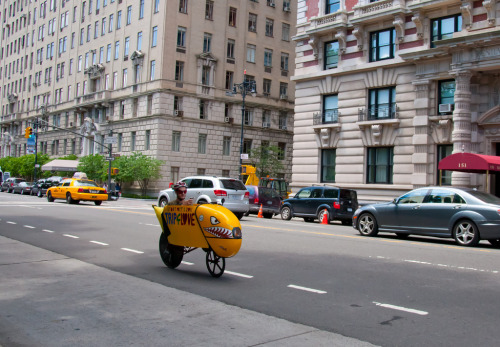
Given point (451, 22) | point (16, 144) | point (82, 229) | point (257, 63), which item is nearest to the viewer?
point (82, 229)

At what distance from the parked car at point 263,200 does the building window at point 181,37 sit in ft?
88.9

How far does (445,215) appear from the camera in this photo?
1454 centimetres

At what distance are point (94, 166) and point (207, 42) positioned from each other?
17.5 meters

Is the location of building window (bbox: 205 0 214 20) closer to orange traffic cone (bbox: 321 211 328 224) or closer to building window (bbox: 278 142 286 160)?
building window (bbox: 278 142 286 160)

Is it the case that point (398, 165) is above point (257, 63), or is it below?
below

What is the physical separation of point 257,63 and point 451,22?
99.2 feet

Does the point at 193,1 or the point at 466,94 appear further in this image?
the point at 193,1

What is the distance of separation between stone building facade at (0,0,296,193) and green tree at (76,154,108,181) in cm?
205

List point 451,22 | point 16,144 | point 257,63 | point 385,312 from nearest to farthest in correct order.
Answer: point 385,312
point 451,22
point 257,63
point 16,144

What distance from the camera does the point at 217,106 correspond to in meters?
52.3

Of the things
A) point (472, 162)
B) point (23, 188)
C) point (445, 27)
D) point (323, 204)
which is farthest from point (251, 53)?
point (472, 162)

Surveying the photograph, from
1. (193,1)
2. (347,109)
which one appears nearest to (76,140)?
(193,1)

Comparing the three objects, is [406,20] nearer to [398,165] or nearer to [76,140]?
[398,165]

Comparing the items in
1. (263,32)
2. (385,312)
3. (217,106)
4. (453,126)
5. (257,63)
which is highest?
(263,32)
